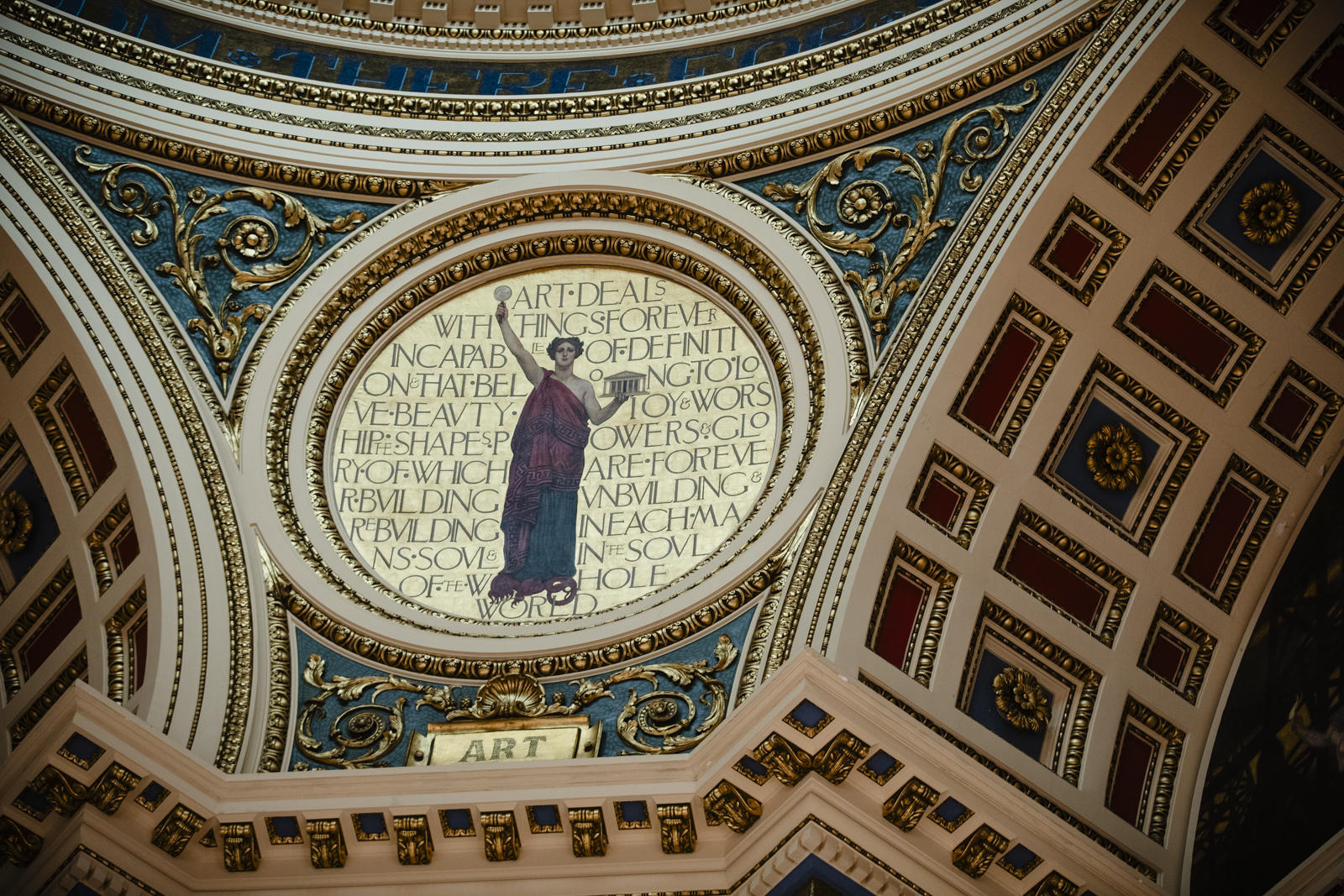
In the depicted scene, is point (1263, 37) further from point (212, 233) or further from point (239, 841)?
point (239, 841)

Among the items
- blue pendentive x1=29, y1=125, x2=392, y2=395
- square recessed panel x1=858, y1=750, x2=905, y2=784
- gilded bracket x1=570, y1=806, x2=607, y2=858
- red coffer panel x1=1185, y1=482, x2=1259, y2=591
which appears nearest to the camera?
square recessed panel x1=858, y1=750, x2=905, y2=784

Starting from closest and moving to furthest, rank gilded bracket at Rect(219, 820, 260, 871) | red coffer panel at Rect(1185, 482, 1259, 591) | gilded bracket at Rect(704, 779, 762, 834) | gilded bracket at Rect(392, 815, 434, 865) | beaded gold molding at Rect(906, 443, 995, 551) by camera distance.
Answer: gilded bracket at Rect(704, 779, 762, 834), gilded bracket at Rect(392, 815, 434, 865), gilded bracket at Rect(219, 820, 260, 871), beaded gold molding at Rect(906, 443, 995, 551), red coffer panel at Rect(1185, 482, 1259, 591)

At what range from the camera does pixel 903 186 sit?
1578 centimetres

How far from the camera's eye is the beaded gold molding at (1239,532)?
1455cm

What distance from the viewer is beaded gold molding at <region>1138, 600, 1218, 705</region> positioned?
14383 mm

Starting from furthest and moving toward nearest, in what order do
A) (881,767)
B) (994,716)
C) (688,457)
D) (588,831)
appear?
(688,457) < (994,716) < (588,831) < (881,767)

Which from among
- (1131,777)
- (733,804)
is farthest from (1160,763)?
(733,804)

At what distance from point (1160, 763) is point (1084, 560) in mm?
1530

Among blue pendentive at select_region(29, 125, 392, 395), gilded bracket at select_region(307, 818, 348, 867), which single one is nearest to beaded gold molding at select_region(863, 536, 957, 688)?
gilded bracket at select_region(307, 818, 348, 867)

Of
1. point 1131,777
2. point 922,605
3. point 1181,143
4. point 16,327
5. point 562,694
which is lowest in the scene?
point 1131,777

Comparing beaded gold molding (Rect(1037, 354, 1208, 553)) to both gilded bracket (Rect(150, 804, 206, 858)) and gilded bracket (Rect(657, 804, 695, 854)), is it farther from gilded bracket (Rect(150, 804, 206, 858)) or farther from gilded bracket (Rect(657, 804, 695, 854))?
gilded bracket (Rect(150, 804, 206, 858))

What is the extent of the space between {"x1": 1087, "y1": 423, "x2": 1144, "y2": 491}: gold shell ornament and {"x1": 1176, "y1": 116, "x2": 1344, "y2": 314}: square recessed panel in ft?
4.67

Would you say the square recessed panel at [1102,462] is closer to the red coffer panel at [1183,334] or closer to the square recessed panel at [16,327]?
the red coffer panel at [1183,334]

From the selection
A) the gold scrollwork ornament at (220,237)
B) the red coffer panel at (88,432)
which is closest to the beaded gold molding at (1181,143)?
the gold scrollwork ornament at (220,237)
